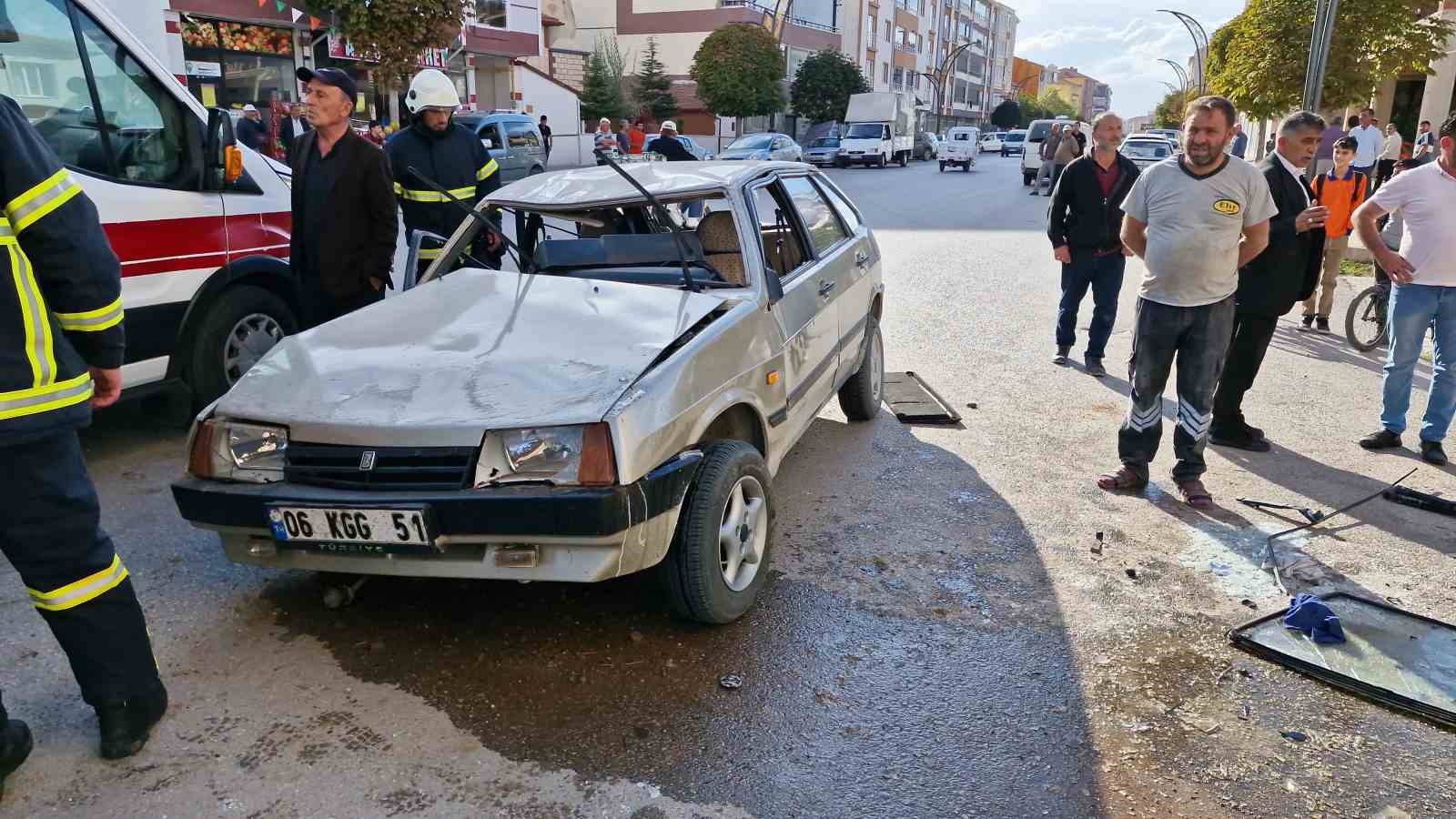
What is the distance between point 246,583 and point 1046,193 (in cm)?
2526

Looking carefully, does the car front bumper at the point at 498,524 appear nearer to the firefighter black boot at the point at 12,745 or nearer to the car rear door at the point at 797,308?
the firefighter black boot at the point at 12,745

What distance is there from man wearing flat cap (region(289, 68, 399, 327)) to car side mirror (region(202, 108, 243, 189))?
1.45ft

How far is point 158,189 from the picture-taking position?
4.96 metres

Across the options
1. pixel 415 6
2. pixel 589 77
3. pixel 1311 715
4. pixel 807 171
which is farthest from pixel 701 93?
pixel 1311 715

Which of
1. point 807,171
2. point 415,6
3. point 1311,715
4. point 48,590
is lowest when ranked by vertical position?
point 1311,715

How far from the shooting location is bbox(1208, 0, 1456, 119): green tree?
54.1 feet

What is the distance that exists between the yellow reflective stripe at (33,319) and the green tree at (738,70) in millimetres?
44883

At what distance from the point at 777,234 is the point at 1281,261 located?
111 inches

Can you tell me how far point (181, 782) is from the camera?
105 inches

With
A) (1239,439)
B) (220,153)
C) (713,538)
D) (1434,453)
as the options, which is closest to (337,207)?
(220,153)

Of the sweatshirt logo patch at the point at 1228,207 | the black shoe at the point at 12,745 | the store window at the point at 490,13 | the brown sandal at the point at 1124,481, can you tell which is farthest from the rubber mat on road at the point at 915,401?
the store window at the point at 490,13

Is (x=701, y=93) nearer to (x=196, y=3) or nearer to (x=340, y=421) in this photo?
(x=196, y=3)

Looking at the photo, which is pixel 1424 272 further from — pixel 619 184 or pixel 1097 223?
pixel 619 184

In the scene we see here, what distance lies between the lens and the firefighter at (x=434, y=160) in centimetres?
559
